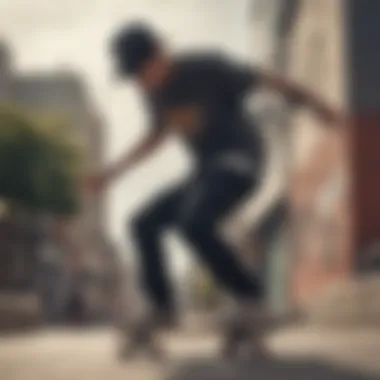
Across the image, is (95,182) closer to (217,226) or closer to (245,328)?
(217,226)

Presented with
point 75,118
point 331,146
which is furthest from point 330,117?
point 75,118

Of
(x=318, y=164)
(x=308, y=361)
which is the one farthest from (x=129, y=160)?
Answer: (x=308, y=361)

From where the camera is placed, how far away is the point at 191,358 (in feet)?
3.58

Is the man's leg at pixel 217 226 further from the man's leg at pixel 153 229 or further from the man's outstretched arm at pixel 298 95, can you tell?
the man's outstretched arm at pixel 298 95

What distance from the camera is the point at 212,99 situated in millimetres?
1141

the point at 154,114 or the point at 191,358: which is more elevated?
the point at 154,114

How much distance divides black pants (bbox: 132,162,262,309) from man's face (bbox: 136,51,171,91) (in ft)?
0.48

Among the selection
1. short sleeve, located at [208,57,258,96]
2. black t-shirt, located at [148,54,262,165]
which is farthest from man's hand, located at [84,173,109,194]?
short sleeve, located at [208,57,258,96]

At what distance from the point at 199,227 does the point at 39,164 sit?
0.81 ft

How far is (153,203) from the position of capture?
113 centimetres

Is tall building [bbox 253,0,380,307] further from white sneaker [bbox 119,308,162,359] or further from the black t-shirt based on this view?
white sneaker [bbox 119,308,162,359]

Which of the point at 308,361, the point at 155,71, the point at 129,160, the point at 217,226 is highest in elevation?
the point at 155,71

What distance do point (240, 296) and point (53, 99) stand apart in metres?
0.39

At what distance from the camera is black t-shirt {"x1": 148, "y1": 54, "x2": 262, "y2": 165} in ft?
3.70
